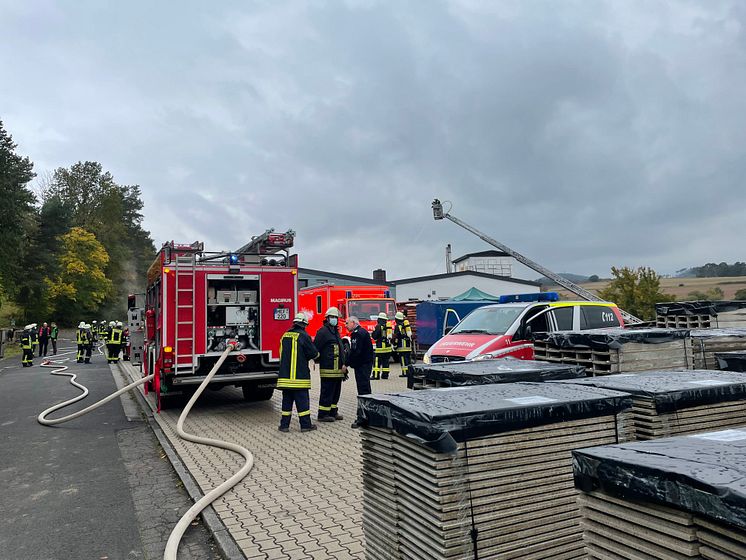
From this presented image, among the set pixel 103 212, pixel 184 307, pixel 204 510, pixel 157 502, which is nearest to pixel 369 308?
pixel 184 307

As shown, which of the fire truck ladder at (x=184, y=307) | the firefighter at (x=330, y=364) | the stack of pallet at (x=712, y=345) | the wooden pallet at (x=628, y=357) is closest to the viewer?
the wooden pallet at (x=628, y=357)

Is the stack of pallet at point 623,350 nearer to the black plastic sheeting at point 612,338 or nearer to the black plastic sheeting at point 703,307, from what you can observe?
the black plastic sheeting at point 612,338

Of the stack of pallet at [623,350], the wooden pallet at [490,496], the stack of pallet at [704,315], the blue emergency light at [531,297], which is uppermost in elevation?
the blue emergency light at [531,297]

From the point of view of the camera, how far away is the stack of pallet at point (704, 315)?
10336 mm

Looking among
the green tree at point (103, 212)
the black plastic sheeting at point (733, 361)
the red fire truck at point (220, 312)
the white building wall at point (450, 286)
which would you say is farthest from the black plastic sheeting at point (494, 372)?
the green tree at point (103, 212)

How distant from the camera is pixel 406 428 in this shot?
8.89ft

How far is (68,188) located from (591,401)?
236 ft

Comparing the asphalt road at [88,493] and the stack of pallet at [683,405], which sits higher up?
the stack of pallet at [683,405]

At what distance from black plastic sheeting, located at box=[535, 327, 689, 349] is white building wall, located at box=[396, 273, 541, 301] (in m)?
31.1

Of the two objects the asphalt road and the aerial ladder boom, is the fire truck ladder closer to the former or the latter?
the asphalt road

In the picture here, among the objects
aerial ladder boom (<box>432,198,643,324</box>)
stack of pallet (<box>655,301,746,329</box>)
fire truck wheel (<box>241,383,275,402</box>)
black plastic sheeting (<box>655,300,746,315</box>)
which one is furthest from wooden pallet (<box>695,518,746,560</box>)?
aerial ladder boom (<box>432,198,643,324</box>)

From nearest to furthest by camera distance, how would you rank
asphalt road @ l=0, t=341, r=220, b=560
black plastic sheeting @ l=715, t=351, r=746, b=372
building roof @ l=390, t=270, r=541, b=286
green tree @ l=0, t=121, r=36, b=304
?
asphalt road @ l=0, t=341, r=220, b=560, black plastic sheeting @ l=715, t=351, r=746, b=372, green tree @ l=0, t=121, r=36, b=304, building roof @ l=390, t=270, r=541, b=286

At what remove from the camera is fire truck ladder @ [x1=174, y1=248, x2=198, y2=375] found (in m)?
9.18

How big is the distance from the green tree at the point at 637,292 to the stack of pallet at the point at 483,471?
2228 cm
